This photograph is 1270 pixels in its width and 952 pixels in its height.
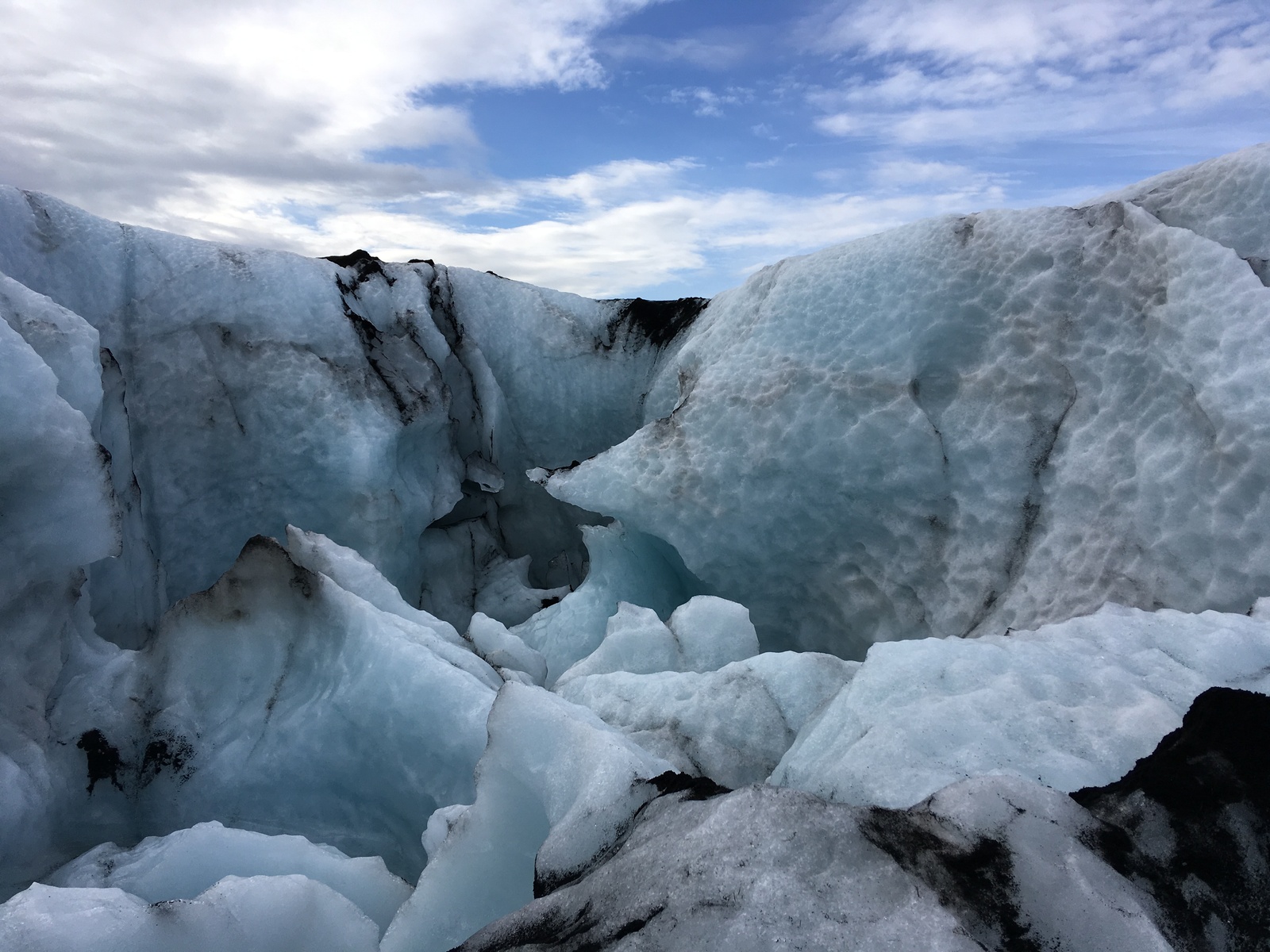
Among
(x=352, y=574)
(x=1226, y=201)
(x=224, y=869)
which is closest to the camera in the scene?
(x=224, y=869)

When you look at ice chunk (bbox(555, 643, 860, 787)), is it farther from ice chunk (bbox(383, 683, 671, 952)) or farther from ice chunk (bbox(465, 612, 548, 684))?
ice chunk (bbox(465, 612, 548, 684))

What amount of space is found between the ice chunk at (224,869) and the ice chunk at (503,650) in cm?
129

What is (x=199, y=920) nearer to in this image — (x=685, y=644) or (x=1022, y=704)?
(x=1022, y=704)

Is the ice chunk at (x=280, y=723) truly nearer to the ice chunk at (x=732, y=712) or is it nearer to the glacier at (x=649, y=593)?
the glacier at (x=649, y=593)

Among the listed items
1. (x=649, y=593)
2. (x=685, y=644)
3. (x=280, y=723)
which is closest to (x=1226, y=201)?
(x=685, y=644)

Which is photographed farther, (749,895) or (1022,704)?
(1022,704)

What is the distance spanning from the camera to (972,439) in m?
3.74

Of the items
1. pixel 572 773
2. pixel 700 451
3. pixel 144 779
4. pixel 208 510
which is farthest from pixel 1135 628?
pixel 208 510

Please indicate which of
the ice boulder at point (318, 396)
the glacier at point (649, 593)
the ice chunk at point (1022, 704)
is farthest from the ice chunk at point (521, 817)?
the ice boulder at point (318, 396)

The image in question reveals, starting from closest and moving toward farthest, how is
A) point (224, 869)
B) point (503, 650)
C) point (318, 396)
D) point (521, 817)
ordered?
point (521, 817), point (224, 869), point (503, 650), point (318, 396)

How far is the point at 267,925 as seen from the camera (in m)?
1.80

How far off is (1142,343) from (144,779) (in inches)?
162

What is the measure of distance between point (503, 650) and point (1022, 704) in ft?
7.52

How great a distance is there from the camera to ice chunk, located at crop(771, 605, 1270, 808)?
1.88m
